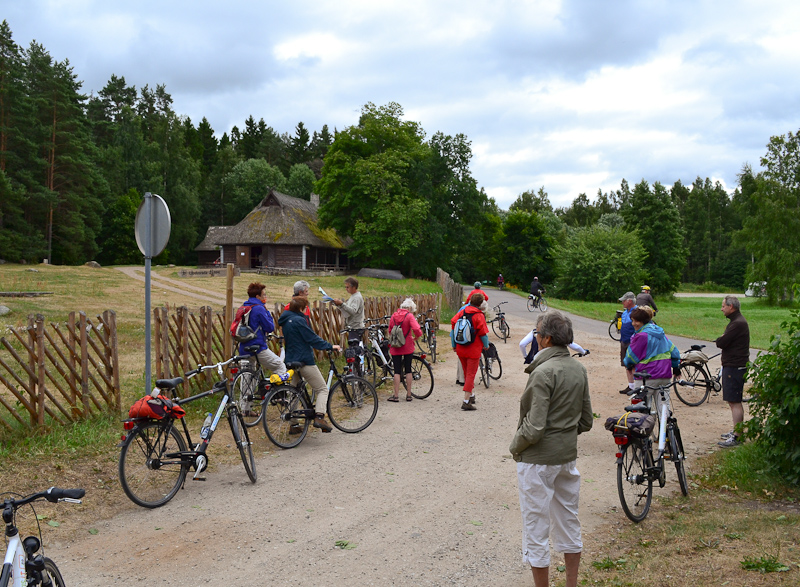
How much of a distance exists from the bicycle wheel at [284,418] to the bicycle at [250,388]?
0.79ft

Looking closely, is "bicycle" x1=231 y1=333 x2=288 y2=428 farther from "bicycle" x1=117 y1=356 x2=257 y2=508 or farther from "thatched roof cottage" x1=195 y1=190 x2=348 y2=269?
"thatched roof cottage" x1=195 y1=190 x2=348 y2=269

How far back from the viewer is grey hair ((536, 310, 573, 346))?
4.07 metres

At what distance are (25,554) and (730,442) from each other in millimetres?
7851

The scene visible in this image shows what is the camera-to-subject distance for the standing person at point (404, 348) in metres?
10.0

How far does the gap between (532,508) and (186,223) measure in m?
67.3

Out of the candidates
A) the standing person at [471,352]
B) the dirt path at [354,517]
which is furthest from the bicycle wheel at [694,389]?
the standing person at [471,352]

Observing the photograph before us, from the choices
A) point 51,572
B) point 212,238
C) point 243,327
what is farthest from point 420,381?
point 212,238

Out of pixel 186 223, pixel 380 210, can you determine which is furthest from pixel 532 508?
pixel 186 223

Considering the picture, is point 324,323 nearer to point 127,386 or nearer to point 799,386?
point 127,386

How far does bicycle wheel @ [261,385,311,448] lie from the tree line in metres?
43.3

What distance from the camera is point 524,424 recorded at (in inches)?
157

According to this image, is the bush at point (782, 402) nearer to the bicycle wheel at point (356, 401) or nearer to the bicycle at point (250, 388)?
the bicycle wheel at point (356, 401)

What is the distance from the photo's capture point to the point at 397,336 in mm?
10047

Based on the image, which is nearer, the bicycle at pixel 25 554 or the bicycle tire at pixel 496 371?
the bicycle at pixel 25 554
